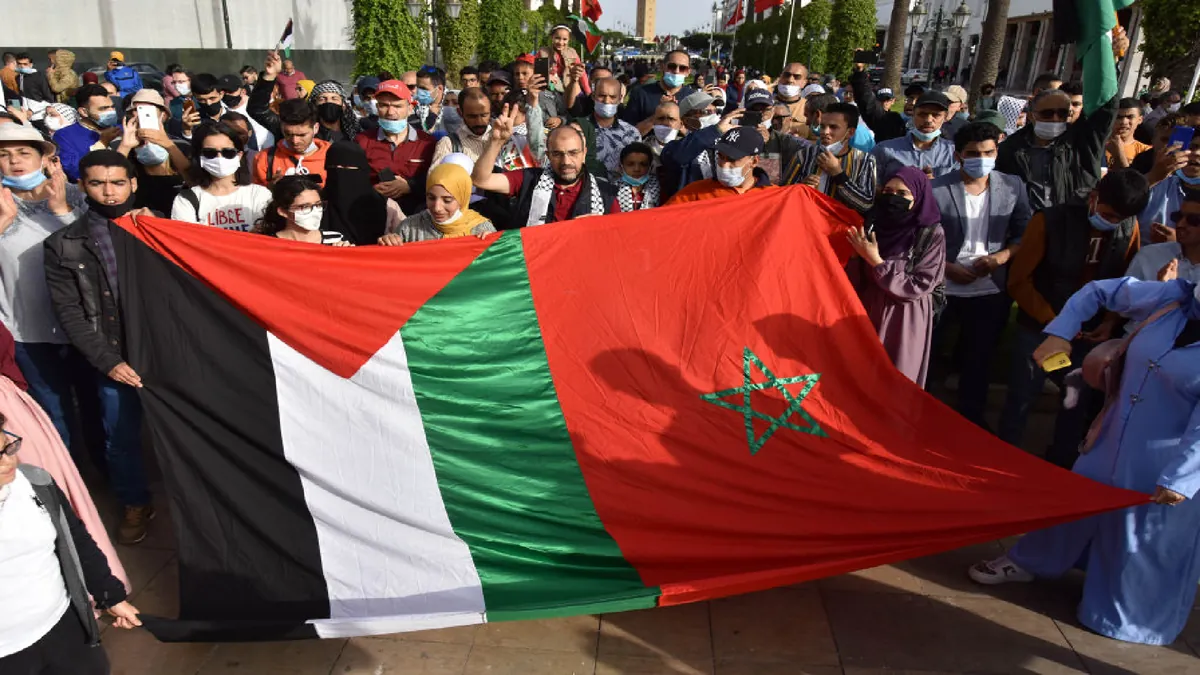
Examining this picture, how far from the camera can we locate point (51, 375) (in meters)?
3.97

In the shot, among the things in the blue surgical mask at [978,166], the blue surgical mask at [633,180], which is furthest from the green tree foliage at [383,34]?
the blue surgical mask at [978,166]

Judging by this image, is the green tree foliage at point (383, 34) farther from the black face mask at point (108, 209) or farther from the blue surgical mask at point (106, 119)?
the black face mask at point (108, 209)

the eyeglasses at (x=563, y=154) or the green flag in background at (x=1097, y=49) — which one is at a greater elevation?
the green flag in background at (x=1097, y=49)

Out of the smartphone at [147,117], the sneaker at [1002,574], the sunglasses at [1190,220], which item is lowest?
the sneaker at [1002,574]

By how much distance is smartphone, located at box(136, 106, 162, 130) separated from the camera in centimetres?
489

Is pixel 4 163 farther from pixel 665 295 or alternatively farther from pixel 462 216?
pixel 665 295

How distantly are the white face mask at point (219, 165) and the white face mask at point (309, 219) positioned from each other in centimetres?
65

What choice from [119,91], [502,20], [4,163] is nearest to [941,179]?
[4,163]

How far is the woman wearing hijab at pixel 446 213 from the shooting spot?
4.13 metres

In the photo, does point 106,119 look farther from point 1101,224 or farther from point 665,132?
point 1101,224

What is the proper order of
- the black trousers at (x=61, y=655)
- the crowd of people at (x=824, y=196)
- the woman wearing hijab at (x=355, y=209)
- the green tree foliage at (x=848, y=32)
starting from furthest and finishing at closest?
the green tree foliage at (x=848, y=32), the woman wearing hijab at (x=355, y=209), the crowd of people at (x=824, y=196), the black trousers at (x=61, y=655)

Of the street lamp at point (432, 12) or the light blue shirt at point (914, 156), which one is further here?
the street lamp at point (432, 12)

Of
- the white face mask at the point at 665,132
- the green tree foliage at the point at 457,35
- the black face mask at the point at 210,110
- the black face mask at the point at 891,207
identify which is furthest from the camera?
the green tree foliage at the point at 457,35

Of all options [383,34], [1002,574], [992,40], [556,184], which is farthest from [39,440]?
[992,40]
